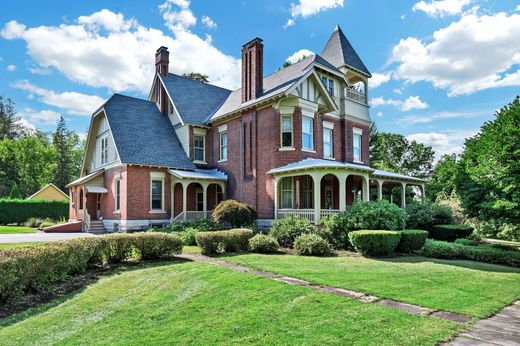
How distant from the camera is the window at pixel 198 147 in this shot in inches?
971

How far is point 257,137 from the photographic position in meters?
20.9

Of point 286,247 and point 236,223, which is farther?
point 236,223

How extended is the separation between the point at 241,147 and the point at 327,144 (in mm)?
5513

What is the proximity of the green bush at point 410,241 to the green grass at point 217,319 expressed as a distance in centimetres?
870

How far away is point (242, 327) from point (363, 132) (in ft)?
71.7

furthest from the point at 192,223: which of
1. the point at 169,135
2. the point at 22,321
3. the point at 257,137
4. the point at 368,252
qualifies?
the point at 22,321

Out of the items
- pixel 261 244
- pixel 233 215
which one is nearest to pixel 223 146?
pixel 233 215

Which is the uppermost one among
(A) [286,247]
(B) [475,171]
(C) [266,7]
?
(C) [266,7]

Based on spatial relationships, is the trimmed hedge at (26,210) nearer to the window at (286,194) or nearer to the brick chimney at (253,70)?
the brick chimney at (253,70)

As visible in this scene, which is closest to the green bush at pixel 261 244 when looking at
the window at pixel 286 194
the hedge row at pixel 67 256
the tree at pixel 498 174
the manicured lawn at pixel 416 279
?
the manicured lawn at pixel 416 279

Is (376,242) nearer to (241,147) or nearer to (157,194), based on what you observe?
(241,147)

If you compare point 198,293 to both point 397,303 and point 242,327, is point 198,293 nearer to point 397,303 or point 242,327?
point 242,327

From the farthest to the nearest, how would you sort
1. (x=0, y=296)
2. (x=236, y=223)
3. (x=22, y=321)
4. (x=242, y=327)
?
1. (x=236, y=223)
2. (x=0, y=296)
3. (x=22, y=321)
4. (x=242, y=327)

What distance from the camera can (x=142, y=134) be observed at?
23531mm
